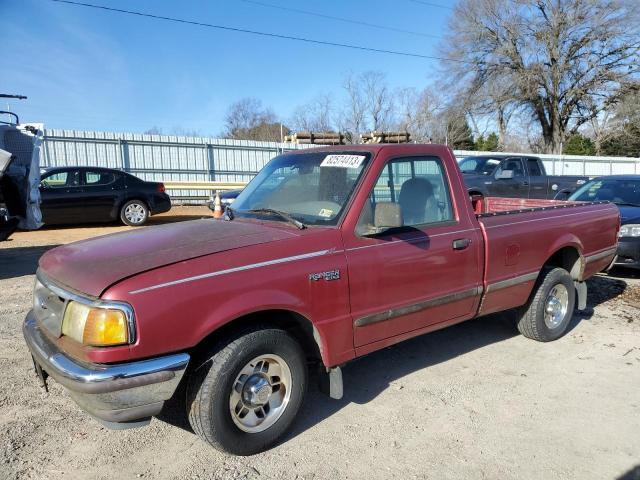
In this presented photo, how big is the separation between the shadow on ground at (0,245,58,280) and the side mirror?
34.3 feet

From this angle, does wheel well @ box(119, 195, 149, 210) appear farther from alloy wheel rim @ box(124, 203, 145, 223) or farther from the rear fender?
the rear fender

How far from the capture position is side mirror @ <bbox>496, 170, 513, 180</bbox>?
1225 cm

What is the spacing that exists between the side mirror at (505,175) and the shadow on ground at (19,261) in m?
10.4

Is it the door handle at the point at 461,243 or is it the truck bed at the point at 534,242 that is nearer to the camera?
the door handle at the point at 461,243

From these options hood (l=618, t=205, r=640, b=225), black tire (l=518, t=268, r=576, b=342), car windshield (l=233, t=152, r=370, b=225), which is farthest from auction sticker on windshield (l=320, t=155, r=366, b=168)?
hood (l=618, t=205, r=640, b=225)

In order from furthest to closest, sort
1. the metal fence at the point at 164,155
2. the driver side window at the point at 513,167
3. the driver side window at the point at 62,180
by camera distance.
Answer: the metal fence at the point at 164,155
the driver side window at the point at 513,167
the driver side window at the point at 62,180

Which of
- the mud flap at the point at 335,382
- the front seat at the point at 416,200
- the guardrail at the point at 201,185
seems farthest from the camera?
the guardrail at the point at 201,185

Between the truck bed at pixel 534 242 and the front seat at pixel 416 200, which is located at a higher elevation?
the front seat at pixel 416 200

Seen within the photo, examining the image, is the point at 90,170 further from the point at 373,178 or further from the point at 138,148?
the point at 373,178

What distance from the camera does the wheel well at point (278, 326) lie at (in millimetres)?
2764

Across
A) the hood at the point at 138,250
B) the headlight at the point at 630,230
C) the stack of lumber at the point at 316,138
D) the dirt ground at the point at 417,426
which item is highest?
the stack of lumber at the point at 316,138

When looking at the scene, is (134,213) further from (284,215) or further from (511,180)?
(284,215)

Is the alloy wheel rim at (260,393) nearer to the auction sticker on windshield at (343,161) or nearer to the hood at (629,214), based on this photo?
the auction sticker on windshield at (343,161)

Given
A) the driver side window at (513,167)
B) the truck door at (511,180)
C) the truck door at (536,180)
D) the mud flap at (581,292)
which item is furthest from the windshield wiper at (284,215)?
the truck door at (536,180)
